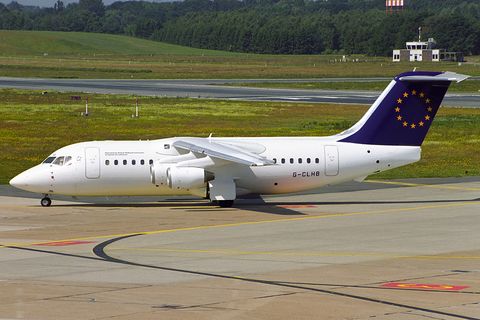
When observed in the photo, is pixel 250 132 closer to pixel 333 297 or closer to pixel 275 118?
pixel 275 118

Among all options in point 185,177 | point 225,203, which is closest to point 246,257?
point 185,177

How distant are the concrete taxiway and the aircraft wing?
2.85 meters

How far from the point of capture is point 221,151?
29.7 m

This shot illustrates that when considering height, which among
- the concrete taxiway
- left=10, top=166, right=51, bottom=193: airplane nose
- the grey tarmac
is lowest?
the concrete taxiway

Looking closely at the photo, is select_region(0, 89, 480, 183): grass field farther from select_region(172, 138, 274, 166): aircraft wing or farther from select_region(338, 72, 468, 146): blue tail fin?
select_region(172, 138, 274, 166): aircraft wing

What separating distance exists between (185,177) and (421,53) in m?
173

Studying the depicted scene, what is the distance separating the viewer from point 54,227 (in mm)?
27484

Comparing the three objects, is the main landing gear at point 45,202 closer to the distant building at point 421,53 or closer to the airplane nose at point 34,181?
the airplane nose at point 34,181

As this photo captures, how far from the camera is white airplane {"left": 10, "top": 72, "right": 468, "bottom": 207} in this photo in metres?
31.4

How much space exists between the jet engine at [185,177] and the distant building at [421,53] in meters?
172

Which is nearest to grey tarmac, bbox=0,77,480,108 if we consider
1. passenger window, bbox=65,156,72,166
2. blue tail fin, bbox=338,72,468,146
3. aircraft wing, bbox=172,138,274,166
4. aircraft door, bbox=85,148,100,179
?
blue tail fin, bbox=338,72,468,146

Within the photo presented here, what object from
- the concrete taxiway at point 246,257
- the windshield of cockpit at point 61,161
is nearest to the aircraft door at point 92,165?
the windshield of cockpit at point 61,161

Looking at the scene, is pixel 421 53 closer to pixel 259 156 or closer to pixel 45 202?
pixel 259 156

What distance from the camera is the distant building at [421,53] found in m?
190
